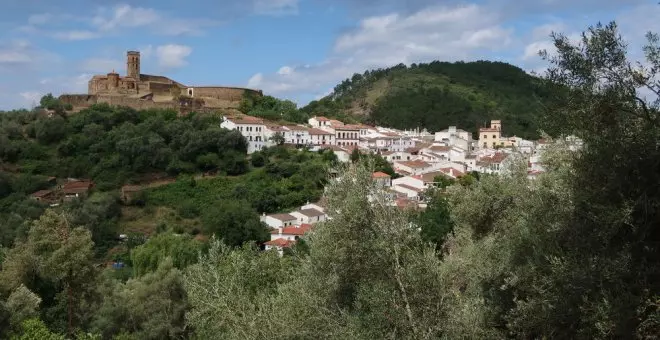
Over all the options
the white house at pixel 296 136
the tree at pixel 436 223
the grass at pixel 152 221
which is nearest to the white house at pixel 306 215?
the grass at pixel 152 221

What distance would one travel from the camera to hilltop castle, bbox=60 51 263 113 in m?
72.0

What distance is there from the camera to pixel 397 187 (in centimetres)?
5078

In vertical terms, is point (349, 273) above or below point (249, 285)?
above

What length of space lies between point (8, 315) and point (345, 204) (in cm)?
1086

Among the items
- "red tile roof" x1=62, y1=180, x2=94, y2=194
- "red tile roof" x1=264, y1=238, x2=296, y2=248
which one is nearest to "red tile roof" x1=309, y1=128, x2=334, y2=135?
"red tile roof" x1=62, y1=180, x2=94, y2=194

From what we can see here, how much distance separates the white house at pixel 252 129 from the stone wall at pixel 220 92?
13.5 m

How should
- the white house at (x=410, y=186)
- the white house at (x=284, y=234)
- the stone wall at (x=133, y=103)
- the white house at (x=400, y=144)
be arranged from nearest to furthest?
the white house at (x=284, y=234), the white house at (x=410, y=186), the stone wall at (x=133, y=103), the white house at (x=400, y=144)

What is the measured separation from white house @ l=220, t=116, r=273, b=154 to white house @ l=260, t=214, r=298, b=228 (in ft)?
58.5

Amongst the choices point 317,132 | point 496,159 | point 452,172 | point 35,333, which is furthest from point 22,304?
point 317,132

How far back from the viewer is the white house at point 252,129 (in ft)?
209

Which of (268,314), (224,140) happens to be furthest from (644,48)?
(224,140)

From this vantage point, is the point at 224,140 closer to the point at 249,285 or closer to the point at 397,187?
the point at 397,187

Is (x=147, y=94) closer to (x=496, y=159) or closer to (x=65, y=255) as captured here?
(x=496, y=159)

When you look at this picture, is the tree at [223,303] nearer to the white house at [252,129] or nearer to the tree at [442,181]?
the tree at [442,181]
